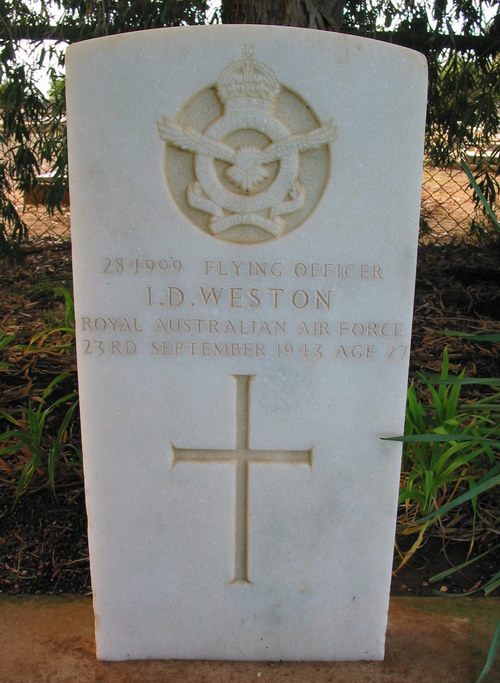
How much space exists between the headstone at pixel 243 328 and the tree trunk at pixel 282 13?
1321mm

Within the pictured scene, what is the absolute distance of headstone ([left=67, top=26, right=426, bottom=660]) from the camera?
1496mm

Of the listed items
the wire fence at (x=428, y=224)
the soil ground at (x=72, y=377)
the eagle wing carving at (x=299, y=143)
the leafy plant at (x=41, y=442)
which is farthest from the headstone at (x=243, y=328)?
the wire fence at (x=428, y=224)

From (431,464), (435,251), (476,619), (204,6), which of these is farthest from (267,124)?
(435,251)

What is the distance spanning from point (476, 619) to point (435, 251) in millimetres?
3034

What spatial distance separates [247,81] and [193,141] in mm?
174

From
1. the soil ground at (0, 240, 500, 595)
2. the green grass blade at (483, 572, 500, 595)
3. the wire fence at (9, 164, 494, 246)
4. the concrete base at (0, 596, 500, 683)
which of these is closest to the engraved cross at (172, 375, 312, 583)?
the concrete base at (0, 596, 500, 683)

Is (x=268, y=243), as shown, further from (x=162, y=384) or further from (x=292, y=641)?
(x=292, y=641)

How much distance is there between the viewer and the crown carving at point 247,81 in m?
1.47

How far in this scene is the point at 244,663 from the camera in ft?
6.15

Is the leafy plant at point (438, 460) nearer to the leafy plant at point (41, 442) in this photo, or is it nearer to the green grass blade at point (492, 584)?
the green grass blade at point (492, 584)

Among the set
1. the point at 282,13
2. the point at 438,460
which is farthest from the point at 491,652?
the point at 282,13

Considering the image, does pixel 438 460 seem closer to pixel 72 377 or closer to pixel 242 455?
pixel 242 455

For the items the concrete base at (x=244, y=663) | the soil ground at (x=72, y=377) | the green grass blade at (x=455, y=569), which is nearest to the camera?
the concrete base at (x=244, y=663)

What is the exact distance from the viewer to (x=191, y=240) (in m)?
1.57
